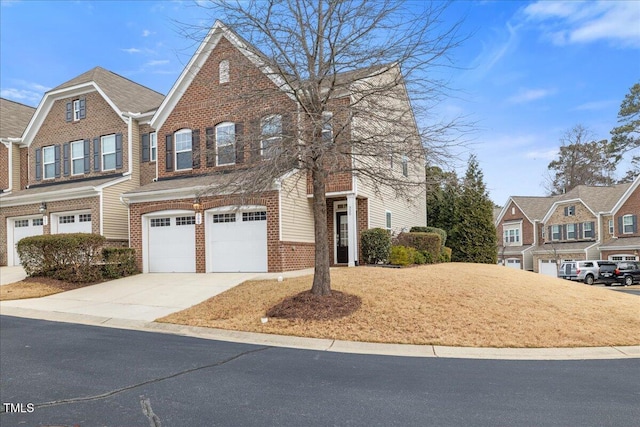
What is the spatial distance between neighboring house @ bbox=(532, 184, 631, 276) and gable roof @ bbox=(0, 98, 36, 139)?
44.6 meters

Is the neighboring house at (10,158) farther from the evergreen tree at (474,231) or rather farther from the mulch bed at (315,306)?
the evergreen tree at (474,231)

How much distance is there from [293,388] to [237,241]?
12.0 metres

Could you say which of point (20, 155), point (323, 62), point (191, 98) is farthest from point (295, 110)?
point (20, 155)

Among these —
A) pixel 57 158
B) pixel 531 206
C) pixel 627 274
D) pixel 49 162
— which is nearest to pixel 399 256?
pixel 57 158

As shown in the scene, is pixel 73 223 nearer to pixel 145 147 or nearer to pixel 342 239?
pixel 145 147

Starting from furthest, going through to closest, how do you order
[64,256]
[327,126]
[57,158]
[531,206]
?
[531,206] < [57,158] < [64,256] < [327,126]

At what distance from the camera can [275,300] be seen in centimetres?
1136

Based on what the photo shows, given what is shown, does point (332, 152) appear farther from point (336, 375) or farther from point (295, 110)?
point (336, 375)

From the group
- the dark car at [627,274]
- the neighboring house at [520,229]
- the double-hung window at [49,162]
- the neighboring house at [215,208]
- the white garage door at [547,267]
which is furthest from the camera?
the neighboring house at [520,229]

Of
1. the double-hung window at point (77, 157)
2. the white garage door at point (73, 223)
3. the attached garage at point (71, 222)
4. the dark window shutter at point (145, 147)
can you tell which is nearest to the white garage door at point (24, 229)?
the attached garage at point (71, 222)

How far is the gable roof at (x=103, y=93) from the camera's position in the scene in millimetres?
22870

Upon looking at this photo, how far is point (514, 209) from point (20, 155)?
4722 cm

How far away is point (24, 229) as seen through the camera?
22.9 metres

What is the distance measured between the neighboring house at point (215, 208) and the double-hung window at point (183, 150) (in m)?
0.04
